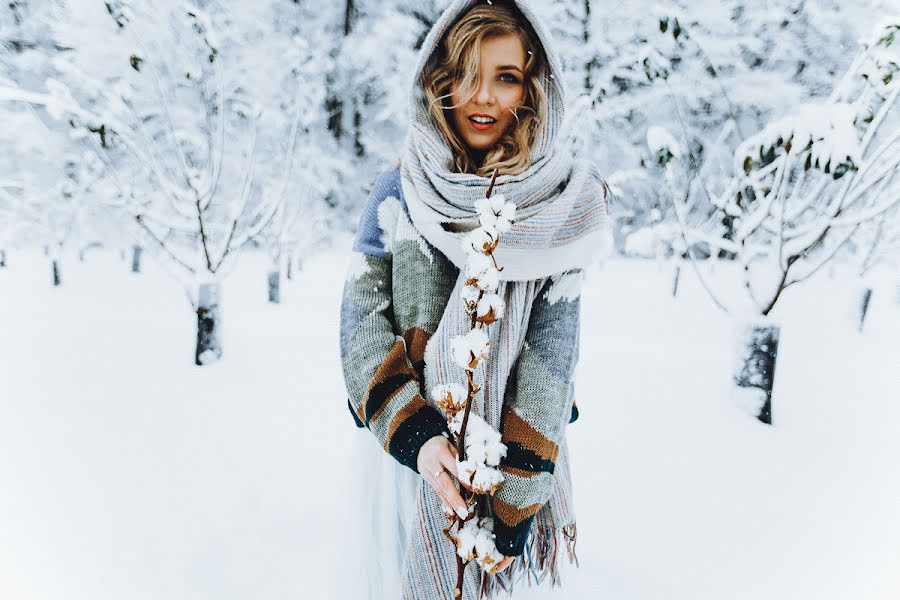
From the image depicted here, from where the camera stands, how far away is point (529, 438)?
893 mm

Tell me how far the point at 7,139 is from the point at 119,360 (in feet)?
13.6

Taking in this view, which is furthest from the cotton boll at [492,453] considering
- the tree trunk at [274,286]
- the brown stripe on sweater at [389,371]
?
the tree trunk at [274,286]

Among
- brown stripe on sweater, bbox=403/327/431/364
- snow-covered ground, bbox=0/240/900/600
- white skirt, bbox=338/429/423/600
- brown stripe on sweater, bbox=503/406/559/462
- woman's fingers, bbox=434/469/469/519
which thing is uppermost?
brown stripe on sweater, bbox=403/327/431/364

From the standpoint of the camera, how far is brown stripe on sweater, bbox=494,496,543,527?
0.84m

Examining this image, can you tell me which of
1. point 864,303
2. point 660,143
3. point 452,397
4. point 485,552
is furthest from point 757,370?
point 864,303

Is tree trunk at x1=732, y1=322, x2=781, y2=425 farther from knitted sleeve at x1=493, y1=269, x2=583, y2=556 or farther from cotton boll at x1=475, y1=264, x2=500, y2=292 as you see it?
cotton boll at x1=475, y1=264, x2=500, y2=292

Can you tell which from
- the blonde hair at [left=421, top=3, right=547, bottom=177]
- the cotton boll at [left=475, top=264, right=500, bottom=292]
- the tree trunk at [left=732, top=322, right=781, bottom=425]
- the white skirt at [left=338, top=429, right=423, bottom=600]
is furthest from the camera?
the tree trunk at [left=732, top=322, right=781, bottom=425]

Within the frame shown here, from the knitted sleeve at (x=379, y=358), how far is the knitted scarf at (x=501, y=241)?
0.07 m

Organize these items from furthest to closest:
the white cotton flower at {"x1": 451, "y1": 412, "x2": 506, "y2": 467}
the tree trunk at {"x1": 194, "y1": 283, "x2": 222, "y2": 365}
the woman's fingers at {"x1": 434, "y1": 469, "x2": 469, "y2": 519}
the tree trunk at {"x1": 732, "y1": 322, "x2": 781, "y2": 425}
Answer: the tree trunk at {"x1": 194, "y1": 283, "x2": 222, "y2": 365} < the tree trunk at {"x1": 732, "y1": 322, "x2": 781, "y2": 425} < the woman's fingers at {"x1": 434, "y1": 469, "x2": 469, "y2": 519} < the white cotton flower at {"x1": 451, "y1": 412, "x2": 506, "y2": 467}

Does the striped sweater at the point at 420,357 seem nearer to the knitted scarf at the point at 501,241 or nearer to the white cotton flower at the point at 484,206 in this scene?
the knitted scarf at the point at 501,241

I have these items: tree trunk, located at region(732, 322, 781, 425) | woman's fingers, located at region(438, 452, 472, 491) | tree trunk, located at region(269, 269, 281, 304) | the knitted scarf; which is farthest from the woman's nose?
tree trunk, located at region(269, 269, 281, 304)

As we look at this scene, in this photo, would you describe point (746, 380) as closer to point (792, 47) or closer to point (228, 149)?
point (228, 149)

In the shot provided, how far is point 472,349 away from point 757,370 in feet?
9.78

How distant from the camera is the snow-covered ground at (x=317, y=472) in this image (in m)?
1.60
